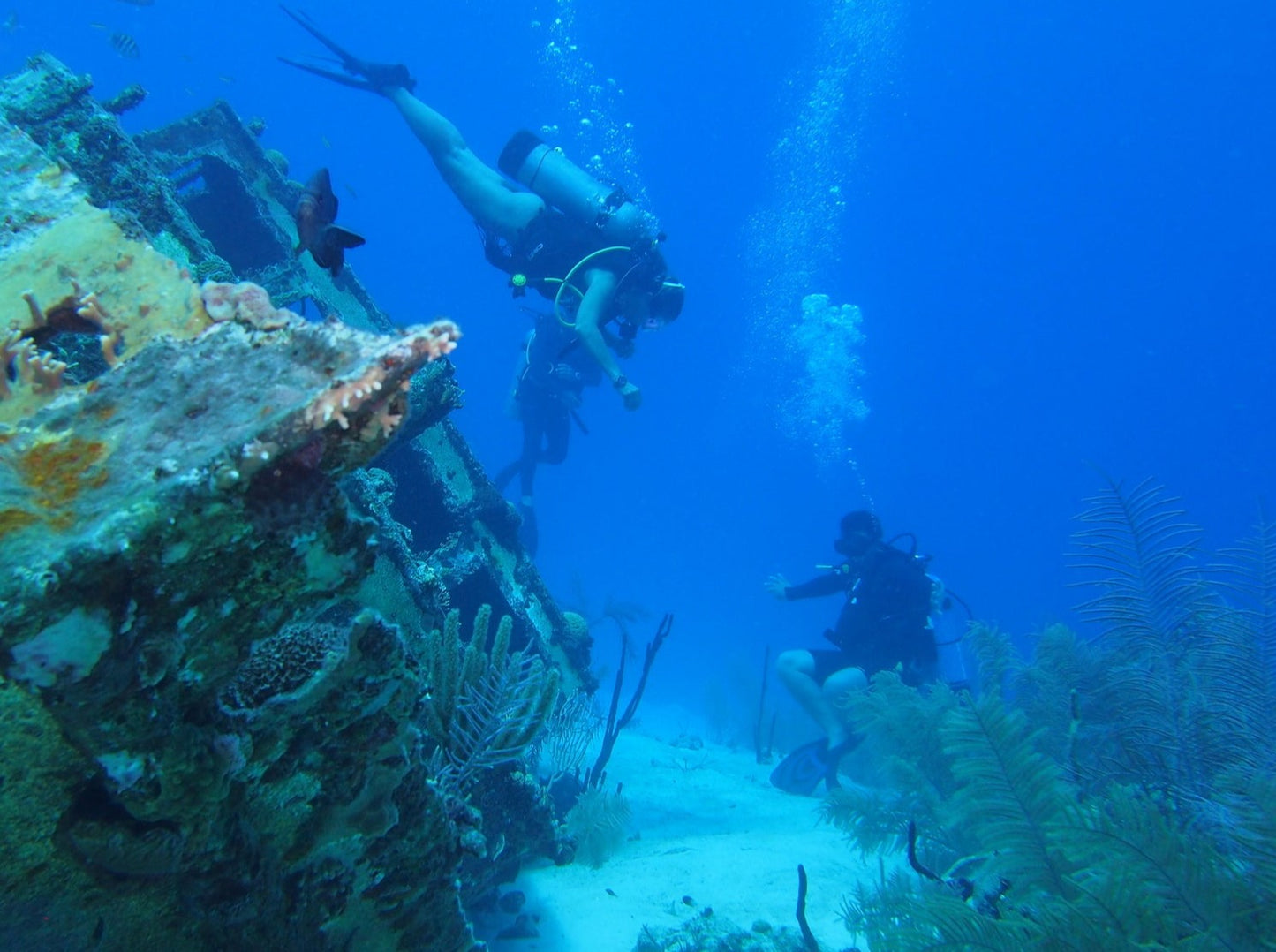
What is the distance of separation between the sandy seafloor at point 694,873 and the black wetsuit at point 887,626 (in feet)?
6.27

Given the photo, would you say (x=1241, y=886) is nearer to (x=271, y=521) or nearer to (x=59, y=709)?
(x=271, y=521)

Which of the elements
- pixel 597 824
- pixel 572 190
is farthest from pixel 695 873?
pixel 572 190

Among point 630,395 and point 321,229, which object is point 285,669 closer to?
point 321,229

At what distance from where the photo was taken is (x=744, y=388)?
4343 inches

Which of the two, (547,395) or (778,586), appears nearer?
(778,586)

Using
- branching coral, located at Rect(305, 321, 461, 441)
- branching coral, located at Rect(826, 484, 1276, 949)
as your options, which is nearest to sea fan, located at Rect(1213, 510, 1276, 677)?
branching coral, located at Rect(826, 484, 1276, 949)

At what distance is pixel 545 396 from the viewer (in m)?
12.3

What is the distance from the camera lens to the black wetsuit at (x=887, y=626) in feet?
26.9

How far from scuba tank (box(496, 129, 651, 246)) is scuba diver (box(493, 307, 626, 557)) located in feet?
8.34

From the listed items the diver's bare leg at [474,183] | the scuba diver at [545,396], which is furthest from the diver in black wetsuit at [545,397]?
the diver's bare leg at [474,183]

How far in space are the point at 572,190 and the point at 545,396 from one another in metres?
4.29

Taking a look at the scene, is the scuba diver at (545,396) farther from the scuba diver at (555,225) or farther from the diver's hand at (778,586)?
the diver's hand at (778,586)

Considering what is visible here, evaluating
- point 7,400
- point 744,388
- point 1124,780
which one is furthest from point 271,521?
point 744,388

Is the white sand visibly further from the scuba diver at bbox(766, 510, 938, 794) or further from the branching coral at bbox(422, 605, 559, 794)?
the branching coral at bbox(422, 605, 559, 794)
